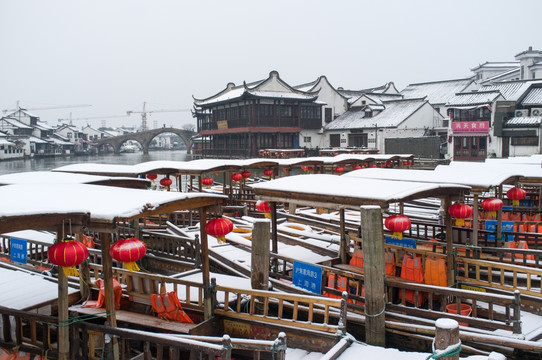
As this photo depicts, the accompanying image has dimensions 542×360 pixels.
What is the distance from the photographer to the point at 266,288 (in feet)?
29.4

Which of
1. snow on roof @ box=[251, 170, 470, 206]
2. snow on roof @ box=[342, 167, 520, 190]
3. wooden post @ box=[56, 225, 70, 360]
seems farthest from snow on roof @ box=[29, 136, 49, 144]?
wooden post @ box=[56, 225, 70, 360]

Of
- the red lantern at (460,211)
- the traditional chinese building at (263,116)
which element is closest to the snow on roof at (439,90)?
the traditional chinese building at (263,116)

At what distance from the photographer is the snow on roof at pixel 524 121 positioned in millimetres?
38853

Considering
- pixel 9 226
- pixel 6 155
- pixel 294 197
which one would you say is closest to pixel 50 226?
pixel 9 226

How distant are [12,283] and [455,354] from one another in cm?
832

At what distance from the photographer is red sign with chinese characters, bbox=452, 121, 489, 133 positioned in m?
41.8

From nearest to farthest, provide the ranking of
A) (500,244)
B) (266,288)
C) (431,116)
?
(266,288) → (500,244) → (431,116)

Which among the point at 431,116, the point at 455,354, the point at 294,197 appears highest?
the point at 431,116

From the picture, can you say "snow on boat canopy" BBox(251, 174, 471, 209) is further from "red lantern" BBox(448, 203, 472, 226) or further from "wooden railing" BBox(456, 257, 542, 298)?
"wooden railing" BBox(456, 257, 542, 298)

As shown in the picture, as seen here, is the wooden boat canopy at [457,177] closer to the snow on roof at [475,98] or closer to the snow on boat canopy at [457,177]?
the snow on boat canopy at [457,177]

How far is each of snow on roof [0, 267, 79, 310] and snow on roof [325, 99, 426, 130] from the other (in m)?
44.2

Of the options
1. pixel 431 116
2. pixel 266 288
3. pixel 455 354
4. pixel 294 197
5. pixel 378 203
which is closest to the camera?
pixel 455 354

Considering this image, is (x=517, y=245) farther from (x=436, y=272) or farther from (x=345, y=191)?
(x=345, y=191)

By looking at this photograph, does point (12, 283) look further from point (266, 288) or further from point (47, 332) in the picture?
point (266, 288)
